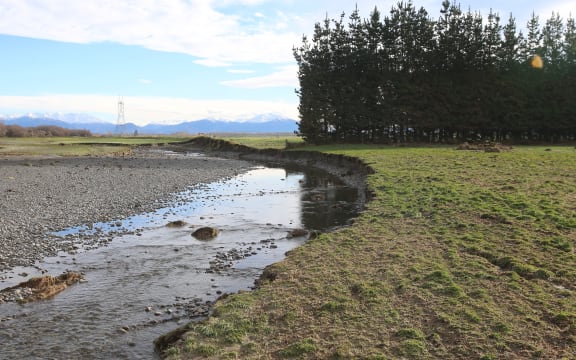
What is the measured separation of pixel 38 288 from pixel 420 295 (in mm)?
11616

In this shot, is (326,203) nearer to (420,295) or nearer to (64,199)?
(64,199)

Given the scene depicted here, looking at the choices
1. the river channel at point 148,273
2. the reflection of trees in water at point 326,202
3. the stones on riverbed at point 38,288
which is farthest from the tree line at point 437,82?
the stones on riverbed at point 38,288

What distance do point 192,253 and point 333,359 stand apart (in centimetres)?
1076

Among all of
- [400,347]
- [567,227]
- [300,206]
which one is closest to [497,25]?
[300,206]

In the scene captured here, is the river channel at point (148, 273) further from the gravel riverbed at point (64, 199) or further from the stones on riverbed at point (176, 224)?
the gravel riverbed at point (64, 199)

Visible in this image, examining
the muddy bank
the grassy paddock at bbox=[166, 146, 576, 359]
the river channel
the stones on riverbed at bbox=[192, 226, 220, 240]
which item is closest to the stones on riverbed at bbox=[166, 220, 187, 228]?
the river channel

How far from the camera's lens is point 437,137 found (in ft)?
262

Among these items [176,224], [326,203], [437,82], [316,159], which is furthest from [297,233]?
[437,82]

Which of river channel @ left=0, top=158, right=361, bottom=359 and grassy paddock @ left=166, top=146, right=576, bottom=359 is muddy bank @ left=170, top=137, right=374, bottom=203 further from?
grassy paddock @ left=166, top=146, right=576, bottom=359

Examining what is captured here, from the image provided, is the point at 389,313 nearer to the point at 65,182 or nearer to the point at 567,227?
the point at 567,227

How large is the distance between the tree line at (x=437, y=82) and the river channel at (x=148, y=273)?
49.3 metres

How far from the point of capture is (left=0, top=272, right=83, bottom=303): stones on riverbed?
13.0 m

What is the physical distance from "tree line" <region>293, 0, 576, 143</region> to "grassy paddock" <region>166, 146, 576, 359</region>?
56.7m

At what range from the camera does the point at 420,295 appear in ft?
37.1
